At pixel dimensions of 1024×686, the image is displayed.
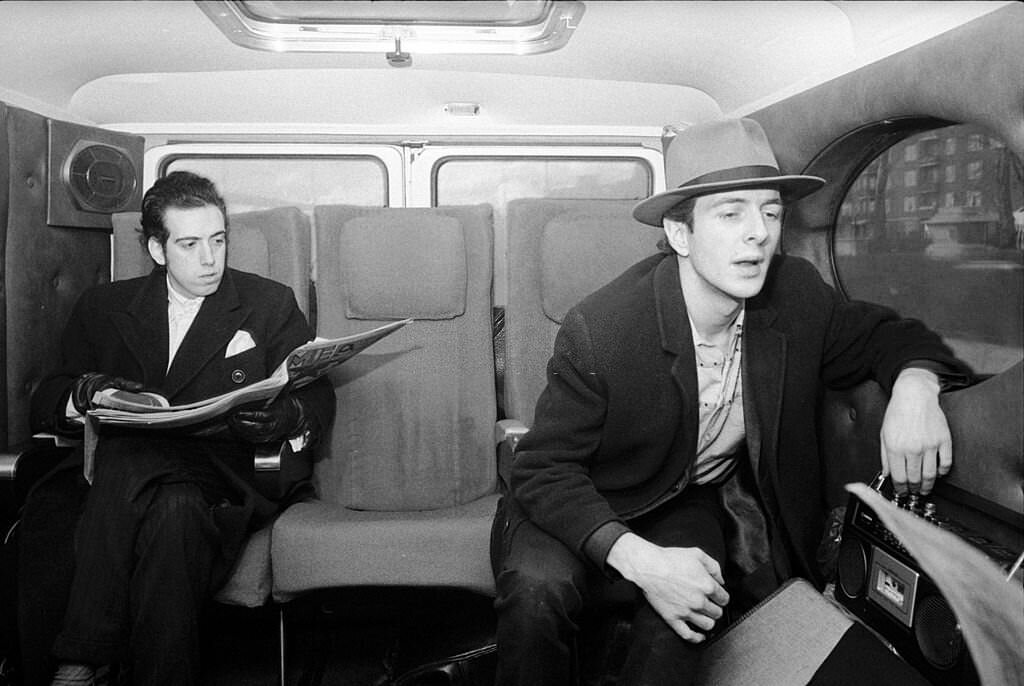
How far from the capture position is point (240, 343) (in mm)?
2373

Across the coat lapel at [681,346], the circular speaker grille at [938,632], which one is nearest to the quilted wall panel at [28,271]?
the coat lapel at [681,346]

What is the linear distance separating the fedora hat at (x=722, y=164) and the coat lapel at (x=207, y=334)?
49.8 inches

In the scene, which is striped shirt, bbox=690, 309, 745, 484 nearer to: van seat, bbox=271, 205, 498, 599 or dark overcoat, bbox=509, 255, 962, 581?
dark overcoat, bbox=509, 255, 962, 581

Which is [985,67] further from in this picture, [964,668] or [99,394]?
[99,394]

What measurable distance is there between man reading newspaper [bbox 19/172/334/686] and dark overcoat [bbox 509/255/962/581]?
0.79 m

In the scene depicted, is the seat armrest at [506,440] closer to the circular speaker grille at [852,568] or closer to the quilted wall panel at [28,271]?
the circular speaker grille at [852,568]

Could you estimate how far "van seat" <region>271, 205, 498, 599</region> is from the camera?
2576mm

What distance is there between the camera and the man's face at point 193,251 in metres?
2.43

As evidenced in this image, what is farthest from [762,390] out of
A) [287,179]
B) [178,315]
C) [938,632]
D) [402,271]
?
[287,179]

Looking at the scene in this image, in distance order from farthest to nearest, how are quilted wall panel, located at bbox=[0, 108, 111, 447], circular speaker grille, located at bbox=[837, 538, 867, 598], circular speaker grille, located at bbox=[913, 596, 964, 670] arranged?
quilted wall panel, located at bbox=[0, 108, 111, 447] < circular speaker grille, located at bbox=[837, 538, 867, 598] < circular speaker grille, located at bbox=[913, 596, 964, 670]

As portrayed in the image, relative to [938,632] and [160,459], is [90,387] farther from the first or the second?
[938,632]

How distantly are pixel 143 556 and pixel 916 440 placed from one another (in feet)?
5.63

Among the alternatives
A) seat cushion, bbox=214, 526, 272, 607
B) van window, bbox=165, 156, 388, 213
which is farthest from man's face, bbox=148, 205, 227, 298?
seat cushion, bbox=214, 526, 272, 607

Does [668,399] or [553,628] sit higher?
[668,399]
